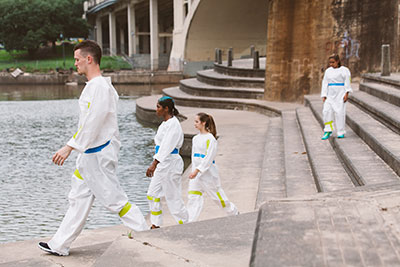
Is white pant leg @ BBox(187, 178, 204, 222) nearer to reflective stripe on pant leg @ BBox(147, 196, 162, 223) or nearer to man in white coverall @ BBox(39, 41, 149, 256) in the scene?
reflective stripe on pant leg @ BBox(147, 196, 162, 223)

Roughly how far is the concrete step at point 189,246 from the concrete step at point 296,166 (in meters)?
2.58

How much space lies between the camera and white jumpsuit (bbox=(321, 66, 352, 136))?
8.72 m

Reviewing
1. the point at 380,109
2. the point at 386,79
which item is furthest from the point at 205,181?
the point at 386,79

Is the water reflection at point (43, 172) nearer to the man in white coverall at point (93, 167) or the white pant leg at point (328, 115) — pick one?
the man in white coverall at point (93, 167)

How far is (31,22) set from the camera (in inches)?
2402

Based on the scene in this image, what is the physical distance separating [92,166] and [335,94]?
18.3 ft

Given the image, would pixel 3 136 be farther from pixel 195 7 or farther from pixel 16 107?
pixel 195 7

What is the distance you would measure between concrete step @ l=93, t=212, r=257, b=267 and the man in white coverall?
501 mm

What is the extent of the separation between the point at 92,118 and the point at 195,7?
39735mm

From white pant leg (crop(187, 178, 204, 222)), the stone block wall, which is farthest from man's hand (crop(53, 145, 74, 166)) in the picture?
the stone block wall

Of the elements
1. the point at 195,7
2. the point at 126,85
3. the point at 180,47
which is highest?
the point at 195,7

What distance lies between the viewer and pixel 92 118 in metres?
4.38

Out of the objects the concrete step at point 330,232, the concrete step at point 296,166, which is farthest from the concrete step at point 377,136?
the concrete step at point 330,232

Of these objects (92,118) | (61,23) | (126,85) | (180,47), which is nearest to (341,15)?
(92,118)
